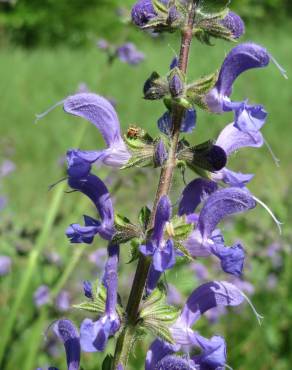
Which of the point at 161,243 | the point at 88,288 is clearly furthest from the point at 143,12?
the point at 88,288

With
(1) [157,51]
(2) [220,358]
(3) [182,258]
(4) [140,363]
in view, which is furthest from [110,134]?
(1) [157,51]

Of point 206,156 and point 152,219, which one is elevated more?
point 206,156

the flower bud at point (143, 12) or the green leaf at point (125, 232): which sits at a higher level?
the flower bud at point (143, 12)

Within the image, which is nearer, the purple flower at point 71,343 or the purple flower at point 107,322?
the purple flower at point 107,322

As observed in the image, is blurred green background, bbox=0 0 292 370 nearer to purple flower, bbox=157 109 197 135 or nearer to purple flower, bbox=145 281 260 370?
purple flower, bbox=157 109 197 135

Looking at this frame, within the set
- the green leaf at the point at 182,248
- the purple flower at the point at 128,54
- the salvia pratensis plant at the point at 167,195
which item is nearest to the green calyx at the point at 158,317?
the salvia pratensis plant at the point at 167,195

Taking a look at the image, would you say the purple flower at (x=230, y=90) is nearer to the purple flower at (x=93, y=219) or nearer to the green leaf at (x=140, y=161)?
the green leaf at (x=140, y=161)

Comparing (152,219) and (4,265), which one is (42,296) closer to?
(4,265)
